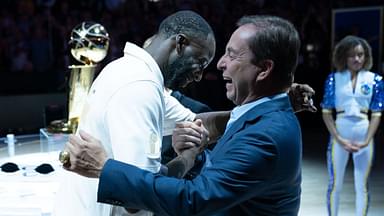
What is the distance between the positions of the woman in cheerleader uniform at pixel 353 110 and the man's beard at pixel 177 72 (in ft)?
6.96

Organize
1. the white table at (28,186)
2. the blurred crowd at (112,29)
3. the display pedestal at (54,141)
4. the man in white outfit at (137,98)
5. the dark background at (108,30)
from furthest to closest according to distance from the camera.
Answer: the blurred crowd at (112,29) → the dark background at (108,30) → the display pedestal at (54,141) → the white table at (28,186) → the man in white outfit at (137,98)

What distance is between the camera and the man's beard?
1434mm

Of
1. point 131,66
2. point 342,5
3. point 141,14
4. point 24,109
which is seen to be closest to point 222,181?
point 131,66

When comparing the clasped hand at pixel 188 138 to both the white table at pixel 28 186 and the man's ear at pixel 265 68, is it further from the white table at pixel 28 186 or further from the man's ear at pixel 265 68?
the white table at pixel 28 186

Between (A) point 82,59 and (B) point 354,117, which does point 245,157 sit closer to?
(A) point 82,59

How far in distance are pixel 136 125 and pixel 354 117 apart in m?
2.53

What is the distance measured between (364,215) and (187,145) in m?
2.28

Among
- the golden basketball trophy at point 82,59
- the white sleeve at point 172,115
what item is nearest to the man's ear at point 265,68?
the white sleeve at point 172,115

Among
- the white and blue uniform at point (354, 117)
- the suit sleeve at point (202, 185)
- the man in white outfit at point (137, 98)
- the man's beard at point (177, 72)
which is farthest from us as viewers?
the white and blue uniform at point (354, 117)

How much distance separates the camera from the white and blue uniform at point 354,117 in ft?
10.8

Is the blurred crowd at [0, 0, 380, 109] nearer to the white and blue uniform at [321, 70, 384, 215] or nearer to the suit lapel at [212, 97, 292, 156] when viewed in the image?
the white and blue uniform at [321, 70, 384, 215]

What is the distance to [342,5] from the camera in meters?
7.71

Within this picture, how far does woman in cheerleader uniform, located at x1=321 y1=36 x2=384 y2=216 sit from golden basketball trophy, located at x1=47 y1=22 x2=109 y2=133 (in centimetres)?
162

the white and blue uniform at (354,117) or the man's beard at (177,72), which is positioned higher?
the man's beard at (177,72)
